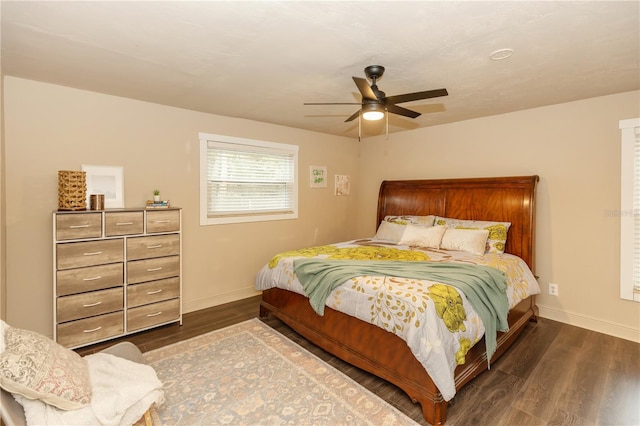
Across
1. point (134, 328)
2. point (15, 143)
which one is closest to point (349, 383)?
point (134, 328)

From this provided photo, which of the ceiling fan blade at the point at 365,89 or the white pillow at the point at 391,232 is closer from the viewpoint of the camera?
the ceiling fan blade at the point at 365,89

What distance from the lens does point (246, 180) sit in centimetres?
A: 440

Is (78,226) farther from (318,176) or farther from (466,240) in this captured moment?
(466,240)

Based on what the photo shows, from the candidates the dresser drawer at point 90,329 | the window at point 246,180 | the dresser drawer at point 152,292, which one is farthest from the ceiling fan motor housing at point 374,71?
the dresser drawer at point 90,329

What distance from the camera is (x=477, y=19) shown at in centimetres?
187

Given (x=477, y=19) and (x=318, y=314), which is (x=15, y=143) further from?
(x=477, y=19)

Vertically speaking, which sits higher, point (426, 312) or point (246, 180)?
point (246, 180)

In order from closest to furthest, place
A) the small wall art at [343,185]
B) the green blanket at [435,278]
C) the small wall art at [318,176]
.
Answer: the green blanket at [435,278]
the small wall art at [318,176]
the small wall art at [343,185]

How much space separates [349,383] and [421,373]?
0.60 metres

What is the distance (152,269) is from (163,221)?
1.65ft

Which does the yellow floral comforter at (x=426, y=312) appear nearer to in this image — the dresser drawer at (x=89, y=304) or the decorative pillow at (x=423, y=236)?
the decorative pillow at (x=423, y=236)

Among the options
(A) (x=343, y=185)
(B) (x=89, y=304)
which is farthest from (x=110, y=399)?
(A) (x=343, y=185)

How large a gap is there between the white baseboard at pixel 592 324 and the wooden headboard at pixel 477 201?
60 cm

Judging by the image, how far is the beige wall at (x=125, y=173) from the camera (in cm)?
286
